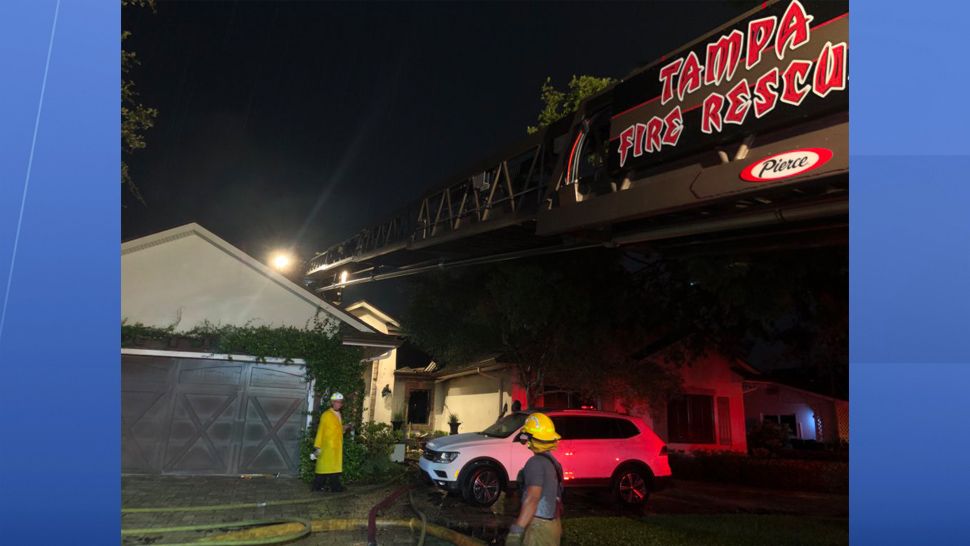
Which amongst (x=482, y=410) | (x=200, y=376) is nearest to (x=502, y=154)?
(x=200, y=376)

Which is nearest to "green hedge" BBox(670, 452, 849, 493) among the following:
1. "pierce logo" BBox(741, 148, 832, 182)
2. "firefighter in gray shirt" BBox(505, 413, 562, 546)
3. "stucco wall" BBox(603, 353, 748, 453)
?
"stucco wall" BBox(603, 353, 748, 453)

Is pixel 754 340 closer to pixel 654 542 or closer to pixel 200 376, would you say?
pixel 654 542

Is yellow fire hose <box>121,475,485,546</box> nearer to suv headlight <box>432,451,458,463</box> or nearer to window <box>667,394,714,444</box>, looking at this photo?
suv headlight <box>432,451,458,463</box>

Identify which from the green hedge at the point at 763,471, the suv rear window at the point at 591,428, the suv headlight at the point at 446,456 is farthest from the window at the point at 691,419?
the suv headlight at the point at 446,456

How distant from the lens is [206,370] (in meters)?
13.5

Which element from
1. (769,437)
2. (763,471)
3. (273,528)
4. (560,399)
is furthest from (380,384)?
(273,528)

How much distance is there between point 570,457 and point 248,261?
8390 millimetres

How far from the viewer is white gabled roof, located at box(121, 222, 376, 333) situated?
13767mm

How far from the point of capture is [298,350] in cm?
1363

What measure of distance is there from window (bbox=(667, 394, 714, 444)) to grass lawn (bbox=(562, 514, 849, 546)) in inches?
422

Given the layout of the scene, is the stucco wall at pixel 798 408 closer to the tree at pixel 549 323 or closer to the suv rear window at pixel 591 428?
the tree at pixel 549 323

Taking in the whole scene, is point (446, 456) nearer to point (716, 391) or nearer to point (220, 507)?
point (220, 507)

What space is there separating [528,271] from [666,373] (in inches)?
259

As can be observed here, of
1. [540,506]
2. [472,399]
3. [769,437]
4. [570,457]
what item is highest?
[540,506]
